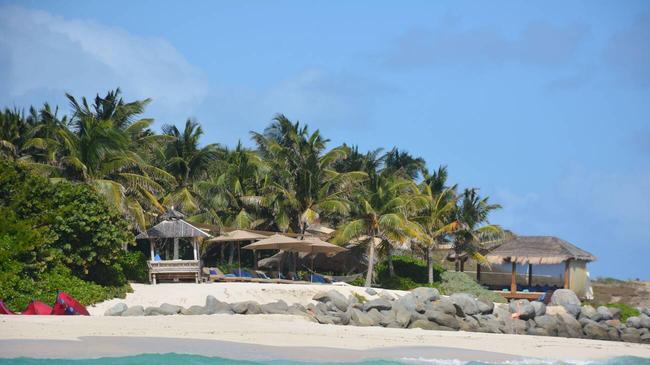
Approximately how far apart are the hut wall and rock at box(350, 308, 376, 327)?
16.4 meters

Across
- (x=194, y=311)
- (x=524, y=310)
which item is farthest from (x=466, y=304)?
(x=194, y=311)

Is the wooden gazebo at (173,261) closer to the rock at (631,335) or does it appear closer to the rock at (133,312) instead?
the rock at (133,312)

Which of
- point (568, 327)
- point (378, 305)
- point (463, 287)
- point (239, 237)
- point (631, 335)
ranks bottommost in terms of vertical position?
point (631, 335)

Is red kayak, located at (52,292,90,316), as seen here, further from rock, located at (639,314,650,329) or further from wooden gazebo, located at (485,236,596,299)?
wooden gazebo, located at (485,236,596,299)

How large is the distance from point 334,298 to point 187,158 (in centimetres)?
1644

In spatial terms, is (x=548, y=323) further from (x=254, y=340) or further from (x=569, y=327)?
(x=254, y=340)

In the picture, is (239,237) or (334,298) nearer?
(334,298)

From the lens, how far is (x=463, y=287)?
Answer: 125 feet

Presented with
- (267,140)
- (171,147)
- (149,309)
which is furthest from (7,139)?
(149,309)

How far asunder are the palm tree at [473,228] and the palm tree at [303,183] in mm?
5218

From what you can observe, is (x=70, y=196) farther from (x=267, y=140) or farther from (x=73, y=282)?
(x=267, y=140)

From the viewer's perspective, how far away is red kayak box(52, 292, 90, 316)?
2203cm

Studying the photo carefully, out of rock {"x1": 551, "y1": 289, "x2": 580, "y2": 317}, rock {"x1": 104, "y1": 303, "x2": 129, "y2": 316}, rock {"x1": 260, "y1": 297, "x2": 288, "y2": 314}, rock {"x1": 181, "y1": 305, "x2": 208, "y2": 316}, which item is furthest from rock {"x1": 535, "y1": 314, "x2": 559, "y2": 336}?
rock {"x1": 104, "y1": 303, "x2": 129, "y2": 316}

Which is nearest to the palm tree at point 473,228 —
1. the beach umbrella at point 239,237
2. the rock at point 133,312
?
the beach umbrella at point 239,237
